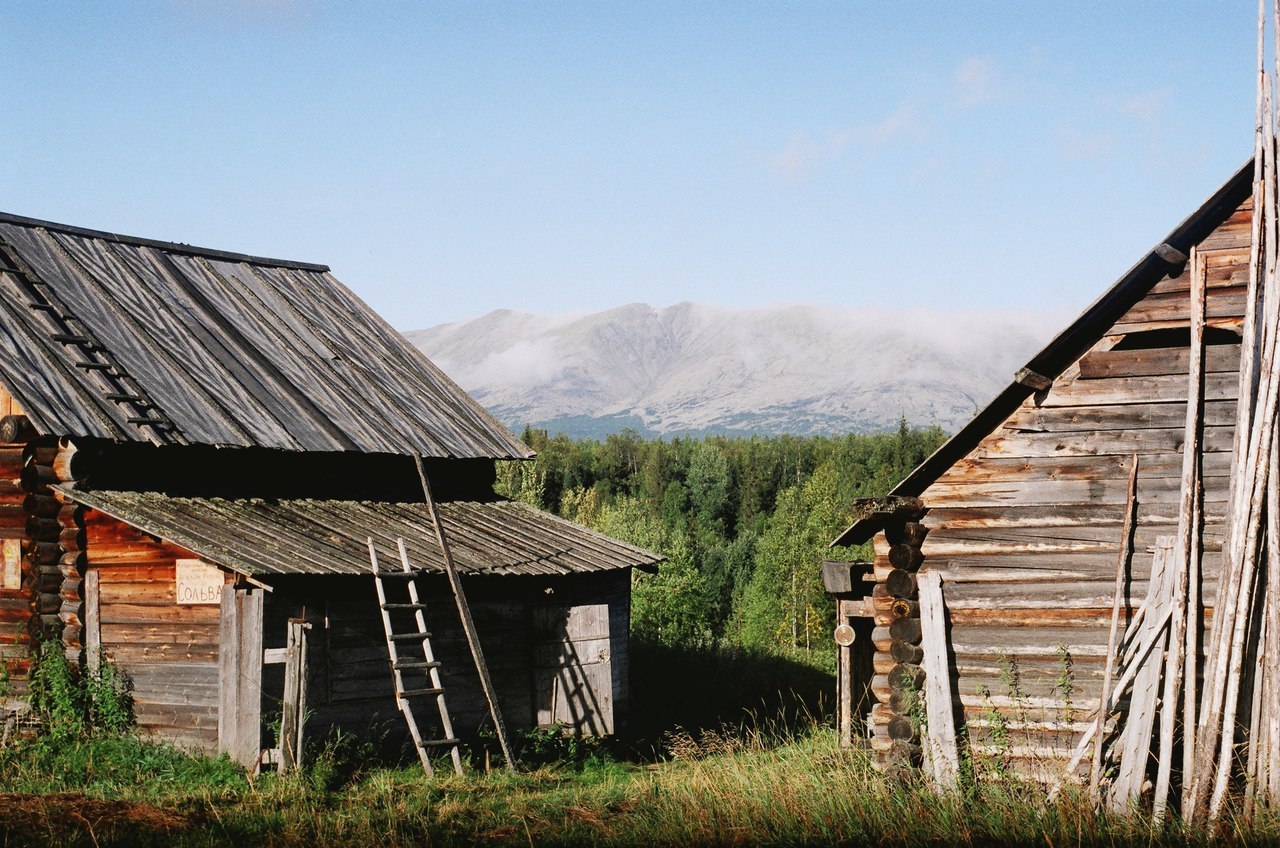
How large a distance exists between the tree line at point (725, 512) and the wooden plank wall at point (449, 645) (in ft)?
15.9

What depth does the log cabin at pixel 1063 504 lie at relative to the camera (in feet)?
38.2

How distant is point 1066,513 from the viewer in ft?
39.4

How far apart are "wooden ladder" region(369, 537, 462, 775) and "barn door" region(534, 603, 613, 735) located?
1641 millimetres

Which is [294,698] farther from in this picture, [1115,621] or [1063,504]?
[1115,621]

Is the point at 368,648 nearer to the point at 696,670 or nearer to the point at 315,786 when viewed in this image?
the point at 315,786

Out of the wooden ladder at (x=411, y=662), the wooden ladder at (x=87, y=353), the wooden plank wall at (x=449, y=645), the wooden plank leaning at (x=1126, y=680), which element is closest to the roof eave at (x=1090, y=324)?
the wooden plank leaning at (x=1126, y=680)

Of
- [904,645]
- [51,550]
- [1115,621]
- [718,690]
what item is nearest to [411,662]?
[51,550]

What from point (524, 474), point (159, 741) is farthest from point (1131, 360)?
point (524, 474)

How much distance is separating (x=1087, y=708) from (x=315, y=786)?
728 centimetres

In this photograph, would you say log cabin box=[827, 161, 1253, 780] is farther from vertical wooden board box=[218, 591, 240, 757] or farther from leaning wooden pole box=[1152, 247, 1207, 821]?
vertical wooden board box=[218, 591, 240, 757]

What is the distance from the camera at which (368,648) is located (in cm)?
1600

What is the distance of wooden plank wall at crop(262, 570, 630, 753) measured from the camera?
50.1 ft

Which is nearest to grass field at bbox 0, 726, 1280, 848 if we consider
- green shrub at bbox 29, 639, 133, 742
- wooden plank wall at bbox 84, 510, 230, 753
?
green shrub at bbox 29, 639, 133, 742

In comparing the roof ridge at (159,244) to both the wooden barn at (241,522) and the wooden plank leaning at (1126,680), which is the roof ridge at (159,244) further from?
the wooden plank leaning at (1126,680)
